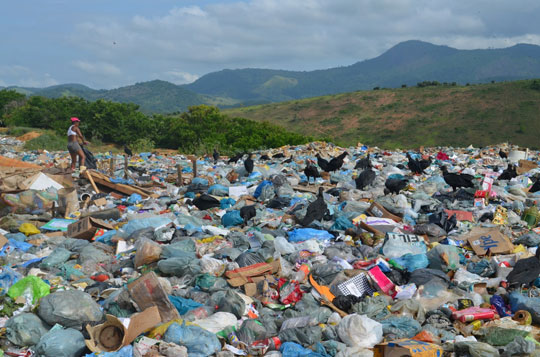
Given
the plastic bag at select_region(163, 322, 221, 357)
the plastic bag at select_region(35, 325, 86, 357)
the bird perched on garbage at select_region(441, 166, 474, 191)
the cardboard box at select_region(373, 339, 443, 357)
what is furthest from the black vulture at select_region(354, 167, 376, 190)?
the plastic bag at select_region(35, 325, 86, 357)

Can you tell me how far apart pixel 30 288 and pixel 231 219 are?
9.68 ft

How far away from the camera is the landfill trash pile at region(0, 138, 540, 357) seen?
336 centimetres

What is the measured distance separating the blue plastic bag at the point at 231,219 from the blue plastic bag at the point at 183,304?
8.36ft

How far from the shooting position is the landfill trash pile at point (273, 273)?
336cm

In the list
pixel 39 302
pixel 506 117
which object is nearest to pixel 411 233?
pixel 39 302

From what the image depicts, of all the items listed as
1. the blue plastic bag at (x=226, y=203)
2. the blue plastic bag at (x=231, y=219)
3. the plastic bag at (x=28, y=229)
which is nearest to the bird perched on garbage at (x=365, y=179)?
the blue plastic bag at (x=226, y=203)

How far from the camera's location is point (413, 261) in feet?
15.2

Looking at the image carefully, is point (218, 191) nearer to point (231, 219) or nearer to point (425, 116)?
point (231, 219)

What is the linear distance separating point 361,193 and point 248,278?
3.89 meters

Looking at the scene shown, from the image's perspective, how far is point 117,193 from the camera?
8.66 meters

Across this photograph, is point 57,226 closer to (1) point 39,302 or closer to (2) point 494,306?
(1) point 39,302

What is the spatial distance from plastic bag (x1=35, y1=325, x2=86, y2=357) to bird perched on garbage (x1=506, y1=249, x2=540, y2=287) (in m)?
3.53

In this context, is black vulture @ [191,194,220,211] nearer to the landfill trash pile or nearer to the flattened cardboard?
the landfill trash pile

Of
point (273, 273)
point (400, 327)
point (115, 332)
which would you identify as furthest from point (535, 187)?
point (115, 332)
